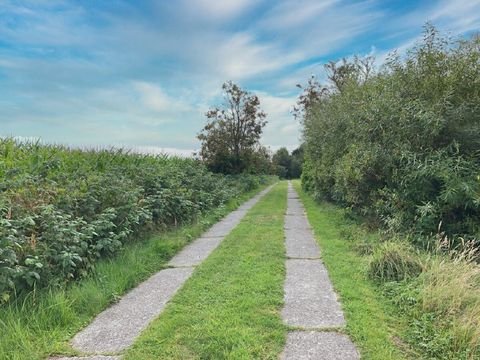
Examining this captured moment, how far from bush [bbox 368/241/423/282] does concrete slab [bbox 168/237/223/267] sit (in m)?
2.37

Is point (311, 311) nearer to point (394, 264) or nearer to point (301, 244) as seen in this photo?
point (394, 264)

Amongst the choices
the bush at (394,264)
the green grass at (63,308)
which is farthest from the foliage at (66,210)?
the bush at (394,264)

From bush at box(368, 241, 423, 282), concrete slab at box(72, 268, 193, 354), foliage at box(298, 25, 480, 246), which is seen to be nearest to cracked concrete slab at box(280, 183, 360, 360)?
bush at box(368, 241, 423, 282)

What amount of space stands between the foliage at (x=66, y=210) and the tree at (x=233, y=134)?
8.84 meters

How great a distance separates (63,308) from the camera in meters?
3.07

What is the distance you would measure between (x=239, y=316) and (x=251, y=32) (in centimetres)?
742

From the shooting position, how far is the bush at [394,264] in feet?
12.7

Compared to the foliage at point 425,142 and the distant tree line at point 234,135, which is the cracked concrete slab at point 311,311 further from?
the distant tree line at point 234,135

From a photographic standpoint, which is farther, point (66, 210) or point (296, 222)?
point (296, 222)

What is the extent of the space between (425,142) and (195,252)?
4.03 m

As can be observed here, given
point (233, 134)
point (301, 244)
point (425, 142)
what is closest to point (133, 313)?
point (301, 244)

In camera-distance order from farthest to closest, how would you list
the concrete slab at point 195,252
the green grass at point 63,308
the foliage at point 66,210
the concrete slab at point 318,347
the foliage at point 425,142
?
1. the concrete slab at point 195,252
2. the foliage at point 425,142
3. the foliage at point 66,210
4. the green grass at point 63,308
5. the concrete slab at point 318,347

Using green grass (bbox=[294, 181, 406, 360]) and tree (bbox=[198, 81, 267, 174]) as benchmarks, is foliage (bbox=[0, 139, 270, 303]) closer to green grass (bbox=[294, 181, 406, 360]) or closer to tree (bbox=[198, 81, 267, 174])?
green grass (bbox=[294, 181, 406, 360])

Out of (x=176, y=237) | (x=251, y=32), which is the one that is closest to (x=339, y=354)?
(x=176, y=237)
